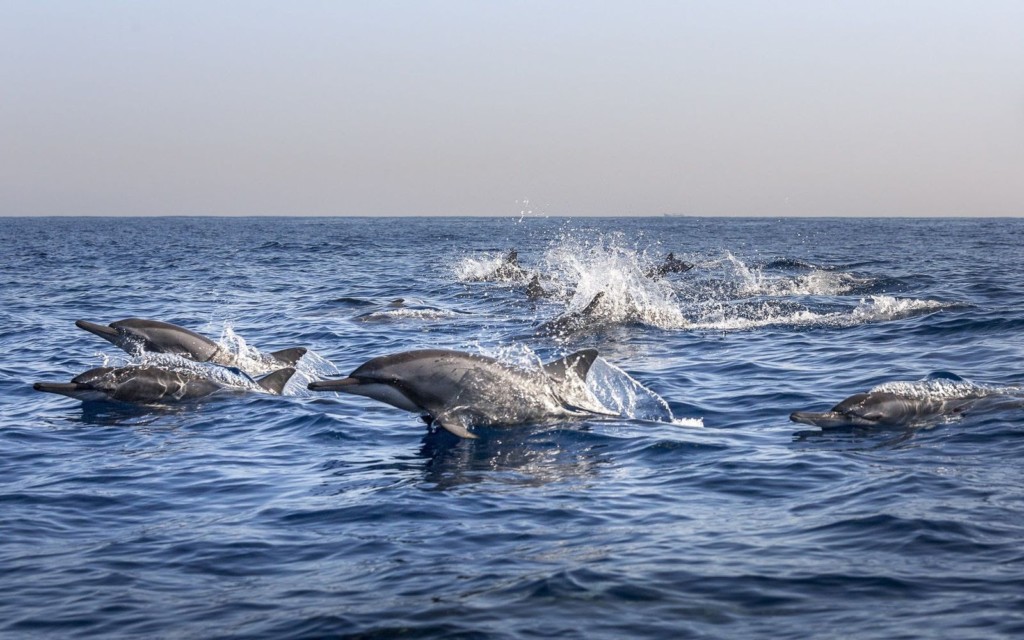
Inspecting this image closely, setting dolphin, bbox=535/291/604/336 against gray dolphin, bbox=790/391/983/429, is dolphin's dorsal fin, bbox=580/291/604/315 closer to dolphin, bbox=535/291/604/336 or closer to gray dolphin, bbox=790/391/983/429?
dolphin, bbox=535/291/604/336

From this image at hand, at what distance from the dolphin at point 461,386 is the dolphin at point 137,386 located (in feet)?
11.4

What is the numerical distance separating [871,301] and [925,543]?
18970 mm

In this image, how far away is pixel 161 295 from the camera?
33094 mm

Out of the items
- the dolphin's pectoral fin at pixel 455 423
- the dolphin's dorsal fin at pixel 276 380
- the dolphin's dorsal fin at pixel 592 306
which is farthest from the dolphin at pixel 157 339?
the dolphin's dorsal fin at pixel 592 306

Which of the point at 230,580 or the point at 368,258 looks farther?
the point at 368,258

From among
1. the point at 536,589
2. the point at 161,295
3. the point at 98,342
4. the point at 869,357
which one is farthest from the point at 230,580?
the point at 161,295

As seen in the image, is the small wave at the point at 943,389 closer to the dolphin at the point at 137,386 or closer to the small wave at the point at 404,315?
the dolphin at the point at 137,386

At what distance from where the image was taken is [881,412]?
11.4 meters

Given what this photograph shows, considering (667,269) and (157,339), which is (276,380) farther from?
(667,269)

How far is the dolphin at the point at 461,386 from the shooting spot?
11.6 m

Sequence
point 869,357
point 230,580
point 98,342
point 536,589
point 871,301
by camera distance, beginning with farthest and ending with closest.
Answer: point 871,301, point 98,342, point 869,357, point 230,580, point 536,589

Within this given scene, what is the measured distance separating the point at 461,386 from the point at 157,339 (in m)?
6.33

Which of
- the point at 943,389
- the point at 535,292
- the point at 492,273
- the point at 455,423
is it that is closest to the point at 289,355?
the point at 455,423

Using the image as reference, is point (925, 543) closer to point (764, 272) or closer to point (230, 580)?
point (230, 580)
